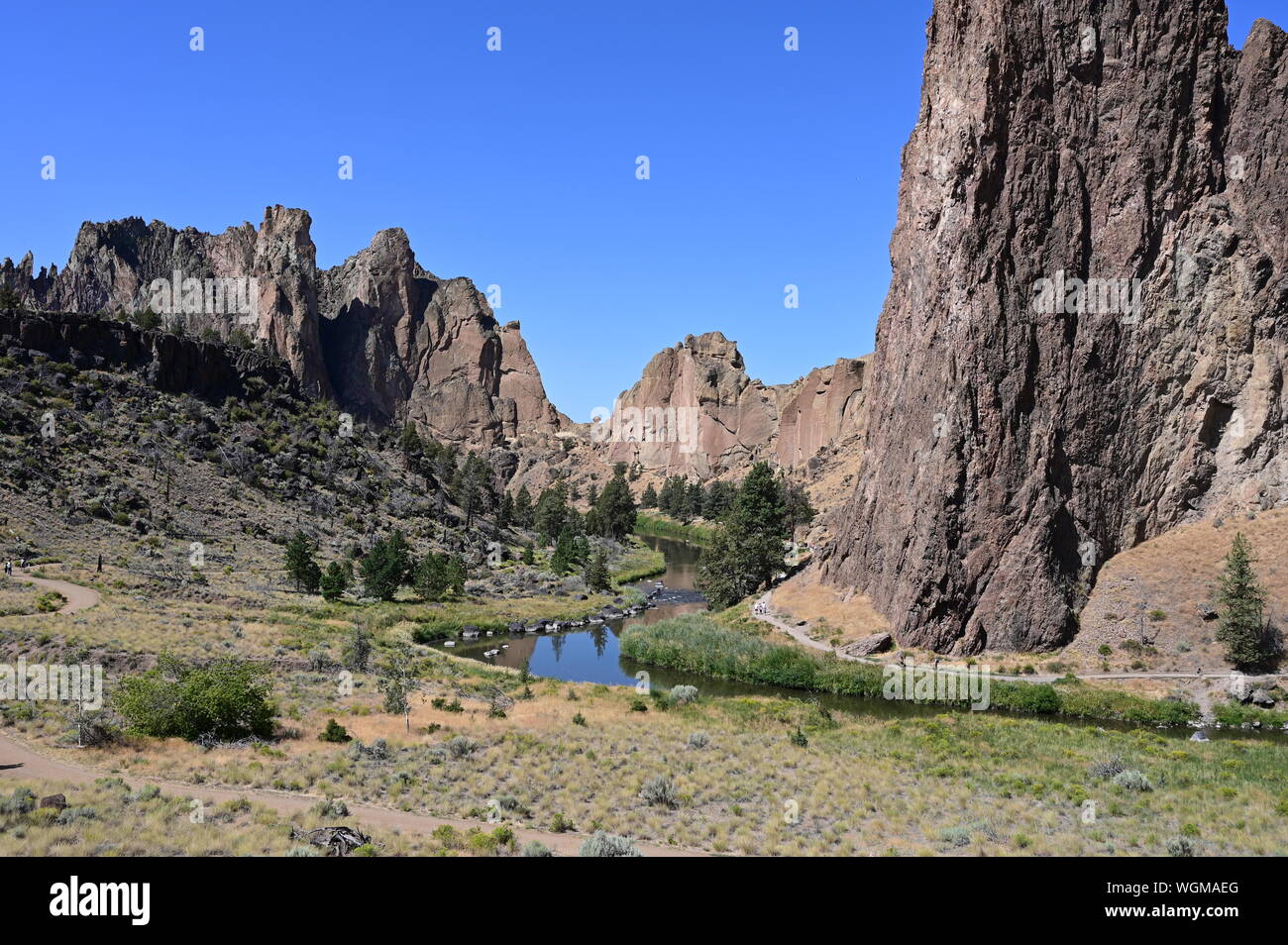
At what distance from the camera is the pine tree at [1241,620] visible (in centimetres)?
3847

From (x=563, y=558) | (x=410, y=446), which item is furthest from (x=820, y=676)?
(x=410, y=446)

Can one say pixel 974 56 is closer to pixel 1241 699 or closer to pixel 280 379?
pixel 1241 699

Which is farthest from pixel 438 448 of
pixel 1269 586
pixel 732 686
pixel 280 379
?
pixel 1269 586

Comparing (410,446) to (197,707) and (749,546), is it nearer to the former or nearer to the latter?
(749,546)

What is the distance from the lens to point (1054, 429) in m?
47.5

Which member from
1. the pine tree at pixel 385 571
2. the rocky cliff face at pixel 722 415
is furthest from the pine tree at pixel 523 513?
the rocky cliff face at pixel 722 415

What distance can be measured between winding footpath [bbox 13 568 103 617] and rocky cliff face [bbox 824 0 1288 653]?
4694cm

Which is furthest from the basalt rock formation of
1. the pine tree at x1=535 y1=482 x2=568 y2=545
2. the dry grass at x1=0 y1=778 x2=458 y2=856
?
the dry grass at x1=0 y1=778 x2=458 y2=856

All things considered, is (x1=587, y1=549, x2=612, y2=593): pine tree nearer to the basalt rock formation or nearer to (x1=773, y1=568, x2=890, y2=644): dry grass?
(x1=773, y1=568, x2=890, y2=644): dry grass

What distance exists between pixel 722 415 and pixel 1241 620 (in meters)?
139

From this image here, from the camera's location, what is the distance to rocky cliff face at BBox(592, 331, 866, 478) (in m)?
144

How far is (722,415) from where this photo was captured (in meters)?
176

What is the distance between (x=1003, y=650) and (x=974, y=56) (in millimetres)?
37330
